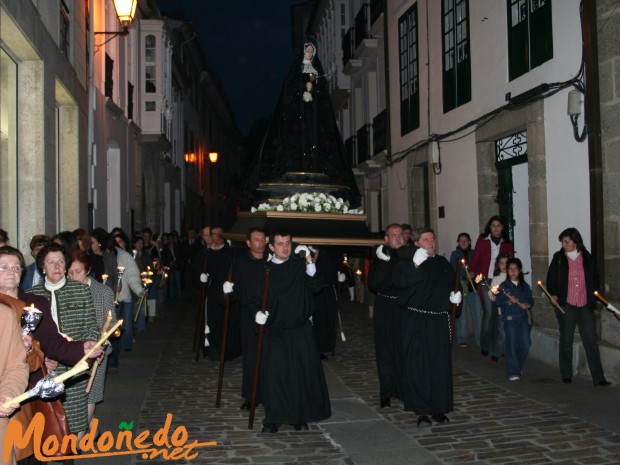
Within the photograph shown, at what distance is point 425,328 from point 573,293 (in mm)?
2498

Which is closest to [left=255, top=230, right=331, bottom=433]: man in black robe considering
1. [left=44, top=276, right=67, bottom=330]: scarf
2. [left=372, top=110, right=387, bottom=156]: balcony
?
[left=44, top=276, right=67, bottom=330]: scarf

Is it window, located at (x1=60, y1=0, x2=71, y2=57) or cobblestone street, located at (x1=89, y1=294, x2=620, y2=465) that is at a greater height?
window, located at (x1=60, y1=0, x2=71, y2=57)

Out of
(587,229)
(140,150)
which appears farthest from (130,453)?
(140,150)

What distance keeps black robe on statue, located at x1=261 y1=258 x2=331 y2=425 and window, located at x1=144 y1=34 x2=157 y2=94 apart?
1891 centimetres

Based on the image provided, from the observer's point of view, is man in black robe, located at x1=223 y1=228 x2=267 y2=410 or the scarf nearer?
the scarf

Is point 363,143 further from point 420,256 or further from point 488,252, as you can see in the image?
point 420,256

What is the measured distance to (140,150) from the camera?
24.8 m

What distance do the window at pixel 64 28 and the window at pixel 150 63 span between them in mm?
11524

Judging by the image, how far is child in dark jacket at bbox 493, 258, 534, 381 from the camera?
9445 millimetres

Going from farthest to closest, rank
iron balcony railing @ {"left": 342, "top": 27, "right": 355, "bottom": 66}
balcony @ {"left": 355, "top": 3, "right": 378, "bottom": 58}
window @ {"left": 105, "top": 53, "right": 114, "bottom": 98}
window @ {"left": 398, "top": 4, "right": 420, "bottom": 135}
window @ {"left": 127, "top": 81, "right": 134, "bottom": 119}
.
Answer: iron balcony railing @ {"left": 342, "top": 27, "right": 355, "bottom": 66}, window @ {"left": 127, "top": 81, "right": 134, "bottom": 119}, balcony @ {"left": 355, "top": 3, "right": 378, "bottom": 58}, window @ {"left": 105, "top": 53, "right": 114, "bottom": 98}, window @ {"left": 398, "top": 4, "right": 420, "bottom": 135}

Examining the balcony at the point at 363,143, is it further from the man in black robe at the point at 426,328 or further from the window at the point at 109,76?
the man in black robe at the point at 426,328

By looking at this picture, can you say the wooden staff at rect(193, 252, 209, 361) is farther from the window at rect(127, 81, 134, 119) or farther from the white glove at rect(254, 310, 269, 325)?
the window at rect(127, 81, 134, 119)

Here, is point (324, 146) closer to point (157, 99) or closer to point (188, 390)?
point (188, 390)

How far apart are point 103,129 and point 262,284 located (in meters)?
11.8
